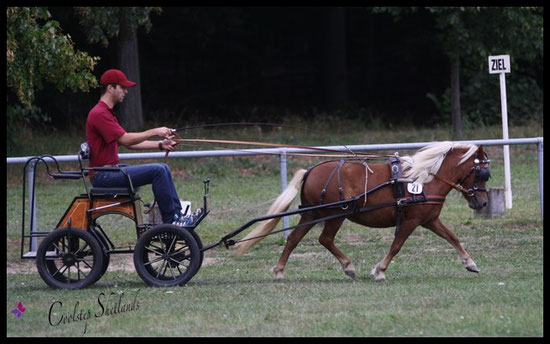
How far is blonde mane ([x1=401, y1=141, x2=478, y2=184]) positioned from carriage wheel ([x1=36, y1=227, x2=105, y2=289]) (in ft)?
10.3

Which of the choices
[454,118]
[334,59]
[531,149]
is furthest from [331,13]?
[531,149]

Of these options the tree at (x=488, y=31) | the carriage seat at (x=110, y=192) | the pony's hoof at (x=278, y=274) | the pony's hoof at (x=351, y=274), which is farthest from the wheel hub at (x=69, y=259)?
the tree at (x=488, y=31)

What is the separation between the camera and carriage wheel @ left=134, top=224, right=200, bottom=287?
32.7 feet

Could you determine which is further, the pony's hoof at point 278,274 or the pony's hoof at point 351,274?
the pony's hoof at point 278,274

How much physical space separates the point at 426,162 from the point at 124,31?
48.0 ft

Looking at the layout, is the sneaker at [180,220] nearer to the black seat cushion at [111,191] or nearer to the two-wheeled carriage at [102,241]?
the two-wheeled carriage at [102,241]

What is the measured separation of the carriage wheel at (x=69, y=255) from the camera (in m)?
9.94

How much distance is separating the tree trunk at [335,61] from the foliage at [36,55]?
15.4 metres

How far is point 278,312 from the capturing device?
337 inches

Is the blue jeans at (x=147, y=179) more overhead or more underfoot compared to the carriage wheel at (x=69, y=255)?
more overhead

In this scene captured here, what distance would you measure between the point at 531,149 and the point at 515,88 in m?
6.46

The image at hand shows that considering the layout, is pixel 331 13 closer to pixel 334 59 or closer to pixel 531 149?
pixel 334 59

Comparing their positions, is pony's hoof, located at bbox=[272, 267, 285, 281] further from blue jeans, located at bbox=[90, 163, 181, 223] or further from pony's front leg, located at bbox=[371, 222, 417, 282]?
blue jeans, located at bbox=[90, 163, 181, 223]

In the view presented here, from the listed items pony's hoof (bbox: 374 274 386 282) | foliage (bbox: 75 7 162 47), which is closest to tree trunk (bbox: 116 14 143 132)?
foliage (bbox: 75 7 162 47)
